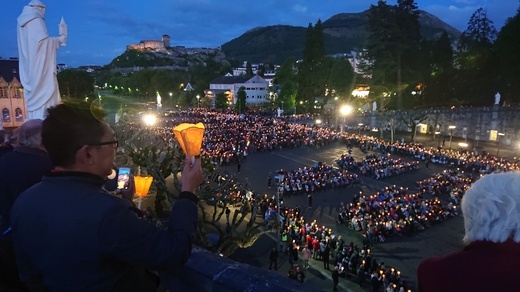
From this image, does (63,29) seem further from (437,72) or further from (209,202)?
(437,72)

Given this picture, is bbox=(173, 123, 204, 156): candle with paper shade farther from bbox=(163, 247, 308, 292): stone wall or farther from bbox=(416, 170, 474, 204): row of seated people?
bbox=(416, 170, 474, 204): row of seated people

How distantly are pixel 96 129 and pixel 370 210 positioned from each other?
625 inches

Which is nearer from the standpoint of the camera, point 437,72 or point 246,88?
point 437,72

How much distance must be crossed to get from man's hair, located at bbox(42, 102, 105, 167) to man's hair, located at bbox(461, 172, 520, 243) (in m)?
1.96

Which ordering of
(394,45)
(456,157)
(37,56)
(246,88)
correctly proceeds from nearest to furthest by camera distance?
(37,56), (456,157), (394,45), (246,88)

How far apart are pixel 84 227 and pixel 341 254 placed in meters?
11.9

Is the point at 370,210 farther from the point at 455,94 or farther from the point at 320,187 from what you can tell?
the point at 455,94

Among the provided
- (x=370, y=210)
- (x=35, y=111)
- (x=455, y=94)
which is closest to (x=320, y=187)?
(x=370, y=210)

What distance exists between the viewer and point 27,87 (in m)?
11.4

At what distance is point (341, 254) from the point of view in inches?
486

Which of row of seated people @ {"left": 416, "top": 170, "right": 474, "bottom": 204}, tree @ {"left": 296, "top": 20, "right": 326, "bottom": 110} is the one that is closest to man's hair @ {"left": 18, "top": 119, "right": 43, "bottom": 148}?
row of seated people @ {"left": 416, "top": 170, "right": 474, "bottom": 204}

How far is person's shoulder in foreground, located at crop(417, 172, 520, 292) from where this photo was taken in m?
1.45

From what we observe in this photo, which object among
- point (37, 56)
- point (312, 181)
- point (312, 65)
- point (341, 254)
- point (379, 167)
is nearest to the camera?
point (37, 56)

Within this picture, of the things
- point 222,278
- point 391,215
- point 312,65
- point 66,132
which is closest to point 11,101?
point 391,215
